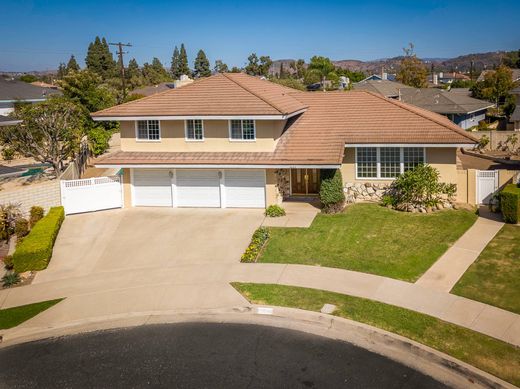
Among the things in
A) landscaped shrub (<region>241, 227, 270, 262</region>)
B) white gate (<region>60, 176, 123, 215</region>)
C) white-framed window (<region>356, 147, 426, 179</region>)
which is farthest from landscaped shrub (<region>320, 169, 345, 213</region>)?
white gate (<region>60, 176, 123, 215</region>)

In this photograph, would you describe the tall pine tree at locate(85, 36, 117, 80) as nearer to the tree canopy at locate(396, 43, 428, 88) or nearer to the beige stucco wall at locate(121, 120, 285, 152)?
the tree canopy at locate(396, 43, 428, 88)

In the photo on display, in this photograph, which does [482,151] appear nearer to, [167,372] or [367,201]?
[367,201]

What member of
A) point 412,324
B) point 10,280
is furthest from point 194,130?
point 412,324

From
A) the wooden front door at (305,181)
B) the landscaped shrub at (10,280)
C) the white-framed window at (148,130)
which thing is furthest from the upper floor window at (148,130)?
the landscaped shrub at (10,280)

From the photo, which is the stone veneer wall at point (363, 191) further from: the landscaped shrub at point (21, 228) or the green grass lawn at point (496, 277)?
the landscaped shrub at point (21, 228)

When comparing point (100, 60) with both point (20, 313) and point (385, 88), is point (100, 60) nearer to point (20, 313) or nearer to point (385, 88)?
point (385, 88)

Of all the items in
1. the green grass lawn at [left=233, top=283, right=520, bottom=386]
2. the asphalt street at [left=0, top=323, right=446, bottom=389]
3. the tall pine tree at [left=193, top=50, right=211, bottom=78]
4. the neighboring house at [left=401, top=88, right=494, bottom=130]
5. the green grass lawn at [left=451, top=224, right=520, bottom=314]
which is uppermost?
the tall pine tree at [left=193, top=50, right=211, bottom=78]
